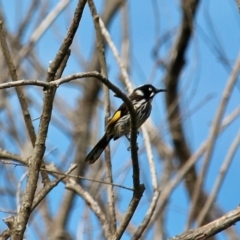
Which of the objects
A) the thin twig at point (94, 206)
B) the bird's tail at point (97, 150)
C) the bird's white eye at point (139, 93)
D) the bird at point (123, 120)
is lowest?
the thin twig at point (94, 206)

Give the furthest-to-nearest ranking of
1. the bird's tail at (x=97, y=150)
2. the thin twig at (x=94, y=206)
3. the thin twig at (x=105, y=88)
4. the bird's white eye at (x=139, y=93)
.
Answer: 1. the bird's white eye at (x=139, y=93)
2. the bird's tail at (x=97, y=150)
3. the thin twig at (x=105, y=88)
4. the thin twig at (x=94, y=206)

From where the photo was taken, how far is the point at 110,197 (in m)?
3.94

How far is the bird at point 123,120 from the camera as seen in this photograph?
433 centimetres

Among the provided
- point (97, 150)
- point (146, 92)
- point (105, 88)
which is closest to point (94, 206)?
point (97, 150)

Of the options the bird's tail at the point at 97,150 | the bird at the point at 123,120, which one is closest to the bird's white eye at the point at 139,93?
the bird at the point at 123,120

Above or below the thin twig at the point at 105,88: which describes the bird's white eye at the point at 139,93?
above

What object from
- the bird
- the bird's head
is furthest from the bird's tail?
the bird's head

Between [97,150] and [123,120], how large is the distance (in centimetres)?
33

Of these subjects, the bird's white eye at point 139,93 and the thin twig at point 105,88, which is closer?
the thin twig at point 105,88

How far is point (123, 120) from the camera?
179 inches

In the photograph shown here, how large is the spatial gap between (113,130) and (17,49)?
2732 millimetres

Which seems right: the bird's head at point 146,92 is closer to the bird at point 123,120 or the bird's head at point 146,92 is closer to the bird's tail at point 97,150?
the bird at point 123,120

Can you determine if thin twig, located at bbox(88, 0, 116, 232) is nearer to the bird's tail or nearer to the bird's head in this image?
the bird's tail

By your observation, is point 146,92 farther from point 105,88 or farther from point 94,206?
point 94,206
